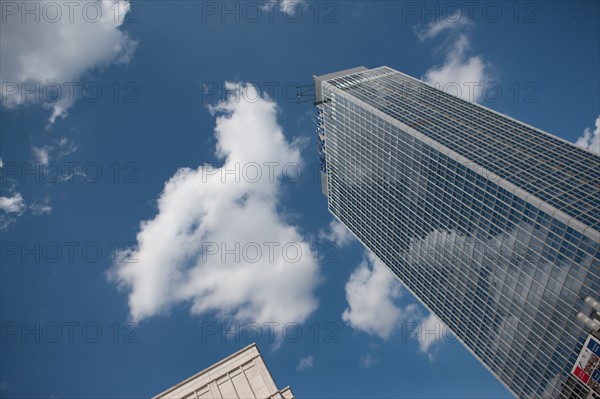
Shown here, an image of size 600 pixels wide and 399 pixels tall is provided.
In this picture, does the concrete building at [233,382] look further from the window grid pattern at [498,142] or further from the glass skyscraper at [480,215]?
the window grid pattern at [498,142]

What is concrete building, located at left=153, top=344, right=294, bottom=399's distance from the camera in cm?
5569

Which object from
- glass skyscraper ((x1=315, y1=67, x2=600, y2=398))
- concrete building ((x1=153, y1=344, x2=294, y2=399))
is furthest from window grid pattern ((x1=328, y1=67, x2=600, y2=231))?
concrete building ((x1=153, y1=344, x2=294, y2=399))

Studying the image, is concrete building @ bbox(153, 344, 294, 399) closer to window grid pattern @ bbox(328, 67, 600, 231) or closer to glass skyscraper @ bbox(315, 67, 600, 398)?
glass skyscraper @ bbox(315, 67, 600, 398)

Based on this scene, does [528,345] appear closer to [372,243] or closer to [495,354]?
[495,354]

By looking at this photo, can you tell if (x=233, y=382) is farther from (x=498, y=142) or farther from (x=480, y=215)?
(x=498, y=142)

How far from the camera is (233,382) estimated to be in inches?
2254

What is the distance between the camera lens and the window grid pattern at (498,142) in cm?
7231

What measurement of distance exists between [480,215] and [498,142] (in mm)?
18043

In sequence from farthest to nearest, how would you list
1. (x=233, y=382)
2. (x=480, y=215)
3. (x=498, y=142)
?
(x=498, y=142) → (x=480, y=215) → (x=233, y=382)

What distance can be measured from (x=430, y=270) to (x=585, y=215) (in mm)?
44960

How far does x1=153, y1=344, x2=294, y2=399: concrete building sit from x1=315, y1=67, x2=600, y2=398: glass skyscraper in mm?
51231

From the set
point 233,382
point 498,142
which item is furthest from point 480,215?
point 233,382

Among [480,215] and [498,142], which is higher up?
[498,142]

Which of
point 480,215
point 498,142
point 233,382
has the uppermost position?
point 498,142
